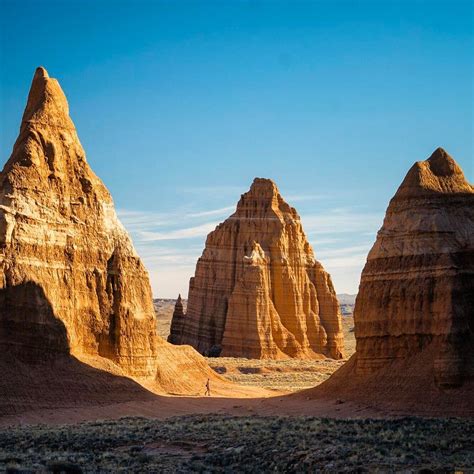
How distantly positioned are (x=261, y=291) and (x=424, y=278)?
50.8 m

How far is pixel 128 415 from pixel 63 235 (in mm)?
10039

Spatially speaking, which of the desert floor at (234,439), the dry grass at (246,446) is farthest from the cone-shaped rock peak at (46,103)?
the dry grass at (246,446)

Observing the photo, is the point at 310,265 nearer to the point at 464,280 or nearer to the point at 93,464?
the point at 464,280

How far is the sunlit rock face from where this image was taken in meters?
38.8

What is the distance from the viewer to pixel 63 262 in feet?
146

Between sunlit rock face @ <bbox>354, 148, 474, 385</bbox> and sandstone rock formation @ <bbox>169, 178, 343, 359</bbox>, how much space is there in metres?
46.3

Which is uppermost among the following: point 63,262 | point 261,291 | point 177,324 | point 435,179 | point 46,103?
point 46,103

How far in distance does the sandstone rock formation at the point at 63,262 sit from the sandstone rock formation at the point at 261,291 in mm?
37924

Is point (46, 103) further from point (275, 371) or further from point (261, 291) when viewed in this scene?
point (261, 291)

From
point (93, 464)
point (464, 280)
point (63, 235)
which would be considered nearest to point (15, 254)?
point (63, 235)

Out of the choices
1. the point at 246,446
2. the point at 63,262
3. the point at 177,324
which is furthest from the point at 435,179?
the point at 177,324

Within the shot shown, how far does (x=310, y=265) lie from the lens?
10112 centimetres

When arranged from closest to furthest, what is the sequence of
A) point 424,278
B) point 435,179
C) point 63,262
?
1. point 424,278
2. point 435,179
3. point 63,262

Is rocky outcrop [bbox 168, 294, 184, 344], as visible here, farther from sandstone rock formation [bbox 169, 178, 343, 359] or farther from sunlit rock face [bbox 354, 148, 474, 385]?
sunlit rock face [bbox 354, 148, 474, 385]
